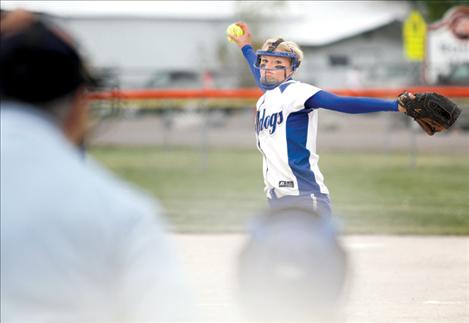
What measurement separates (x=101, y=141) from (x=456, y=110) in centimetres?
2039

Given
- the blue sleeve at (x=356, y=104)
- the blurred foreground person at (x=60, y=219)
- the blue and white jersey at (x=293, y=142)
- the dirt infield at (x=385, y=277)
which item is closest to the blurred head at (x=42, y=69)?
the blurred foreground person at (x=60, y=219)

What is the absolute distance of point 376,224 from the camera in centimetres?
1280

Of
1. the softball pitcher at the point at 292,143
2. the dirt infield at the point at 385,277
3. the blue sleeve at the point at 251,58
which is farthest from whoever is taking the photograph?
the blue sleeve at the point at 251,58

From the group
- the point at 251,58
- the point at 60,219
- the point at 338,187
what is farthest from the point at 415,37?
the point at 60,219

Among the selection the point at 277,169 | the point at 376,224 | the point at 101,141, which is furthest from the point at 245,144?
the point at 277,169

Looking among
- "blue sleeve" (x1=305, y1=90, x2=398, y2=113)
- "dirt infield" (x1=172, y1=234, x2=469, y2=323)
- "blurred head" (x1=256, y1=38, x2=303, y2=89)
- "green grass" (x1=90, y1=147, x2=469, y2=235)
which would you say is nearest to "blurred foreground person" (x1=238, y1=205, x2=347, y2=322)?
"dirt infield" (x1=172, y1=234, x2=469, y2=323)

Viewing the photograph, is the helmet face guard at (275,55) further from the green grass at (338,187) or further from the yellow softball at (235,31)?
the green grass at (338,187)

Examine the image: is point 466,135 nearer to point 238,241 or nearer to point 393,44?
point 238,241

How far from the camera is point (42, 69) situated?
7.63ft

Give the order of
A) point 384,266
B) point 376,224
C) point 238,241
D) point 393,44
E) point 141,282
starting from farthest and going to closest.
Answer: point 393,44 < point 376,224 < point 238,241 < point 384,266 < point 141,282

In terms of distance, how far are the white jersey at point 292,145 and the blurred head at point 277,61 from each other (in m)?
0.16

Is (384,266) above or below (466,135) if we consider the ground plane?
above

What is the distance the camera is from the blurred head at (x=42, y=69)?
2326mm

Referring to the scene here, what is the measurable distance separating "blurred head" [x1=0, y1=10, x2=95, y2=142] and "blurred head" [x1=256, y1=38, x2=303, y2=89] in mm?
5046
